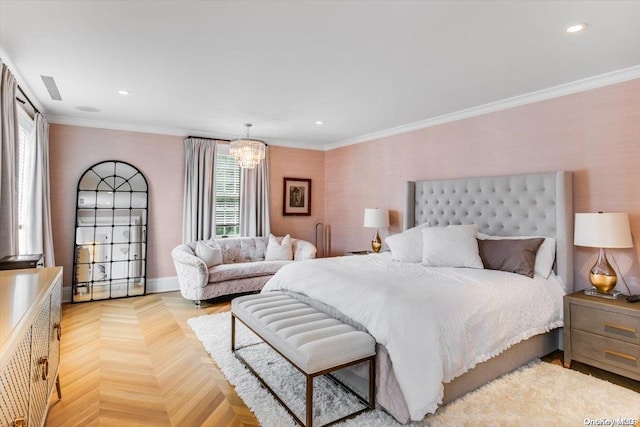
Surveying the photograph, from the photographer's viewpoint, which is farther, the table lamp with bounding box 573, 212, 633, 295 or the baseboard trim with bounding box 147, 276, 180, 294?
the baseboard trim with bounding box 147, 276, 180, 294

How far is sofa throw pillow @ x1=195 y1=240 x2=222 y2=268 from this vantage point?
15.9ft

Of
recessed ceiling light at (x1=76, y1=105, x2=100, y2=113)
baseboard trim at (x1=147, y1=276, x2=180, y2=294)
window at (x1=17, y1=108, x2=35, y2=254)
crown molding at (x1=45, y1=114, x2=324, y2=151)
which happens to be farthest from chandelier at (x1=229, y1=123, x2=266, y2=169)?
baseboard trim at (x1=147, y1=276, x2=180, y2=294)

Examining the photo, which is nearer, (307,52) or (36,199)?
(307,52)

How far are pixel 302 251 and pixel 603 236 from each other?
390cm

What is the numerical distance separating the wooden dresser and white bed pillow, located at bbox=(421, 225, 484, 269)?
3152 mm

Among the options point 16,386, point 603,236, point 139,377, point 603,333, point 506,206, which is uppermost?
point 506,206

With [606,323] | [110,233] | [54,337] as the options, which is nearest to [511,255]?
[606,323]

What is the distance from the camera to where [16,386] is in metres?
1.27

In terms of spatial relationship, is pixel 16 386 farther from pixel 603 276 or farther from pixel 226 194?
pixel 226 194

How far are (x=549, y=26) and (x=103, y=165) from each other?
5451 millimetres

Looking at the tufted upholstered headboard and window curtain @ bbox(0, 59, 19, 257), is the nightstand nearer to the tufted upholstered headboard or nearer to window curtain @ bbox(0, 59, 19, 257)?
the tufted upholstered headboard

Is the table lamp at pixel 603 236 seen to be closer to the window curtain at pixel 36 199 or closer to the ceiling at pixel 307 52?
the ceiling at pixel 307 52

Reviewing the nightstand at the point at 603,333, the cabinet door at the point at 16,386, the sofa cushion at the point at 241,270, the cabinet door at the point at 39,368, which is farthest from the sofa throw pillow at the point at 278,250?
the cabinet door at the point at 16,386

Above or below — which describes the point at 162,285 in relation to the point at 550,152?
below
